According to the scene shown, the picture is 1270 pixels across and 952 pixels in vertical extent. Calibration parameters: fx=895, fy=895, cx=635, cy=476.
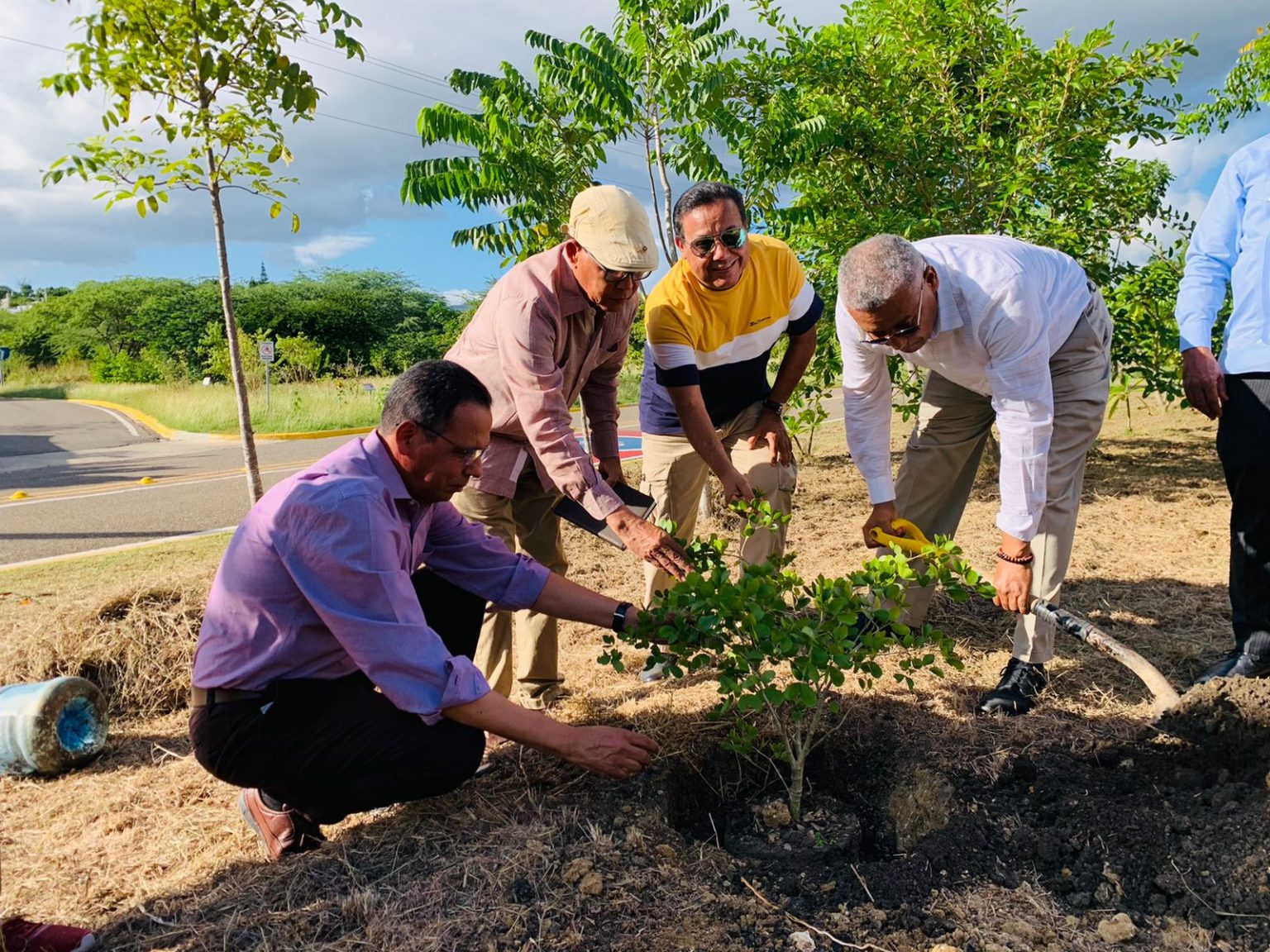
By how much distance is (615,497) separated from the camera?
3.10 m

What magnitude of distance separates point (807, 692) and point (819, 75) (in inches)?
236

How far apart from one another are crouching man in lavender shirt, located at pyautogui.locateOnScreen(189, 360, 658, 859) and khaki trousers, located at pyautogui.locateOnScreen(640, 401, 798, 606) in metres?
1.60

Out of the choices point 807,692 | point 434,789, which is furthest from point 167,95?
point 807,692

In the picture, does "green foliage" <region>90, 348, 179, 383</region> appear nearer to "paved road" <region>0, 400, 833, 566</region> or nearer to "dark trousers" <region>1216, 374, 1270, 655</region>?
"paved road" <region>0, 400, 833, 566</region>

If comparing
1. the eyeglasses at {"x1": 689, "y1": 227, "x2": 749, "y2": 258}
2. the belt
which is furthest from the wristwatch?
the eyeglasses at {"x1": 689, "y1": 227, "x2": 749, "y2": 258}

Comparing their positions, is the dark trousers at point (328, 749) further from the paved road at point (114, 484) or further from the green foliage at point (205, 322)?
the green foliage at point (205, 322)

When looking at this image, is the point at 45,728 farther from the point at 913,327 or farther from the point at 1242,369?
the point at 1242,369

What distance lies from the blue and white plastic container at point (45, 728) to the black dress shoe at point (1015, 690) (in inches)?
139

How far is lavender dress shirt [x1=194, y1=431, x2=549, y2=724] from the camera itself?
2.39 m

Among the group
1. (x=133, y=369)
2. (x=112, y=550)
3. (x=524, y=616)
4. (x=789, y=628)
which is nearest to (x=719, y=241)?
(x=789, y=628)

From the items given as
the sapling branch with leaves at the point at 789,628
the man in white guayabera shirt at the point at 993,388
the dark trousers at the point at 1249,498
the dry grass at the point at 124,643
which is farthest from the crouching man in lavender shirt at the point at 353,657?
the dark trousers at the point at 1249,498

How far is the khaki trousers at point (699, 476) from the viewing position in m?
4.14

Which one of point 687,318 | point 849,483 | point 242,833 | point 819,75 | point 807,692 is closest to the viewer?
point 807,692

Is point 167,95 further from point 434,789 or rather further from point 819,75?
point 819,75
